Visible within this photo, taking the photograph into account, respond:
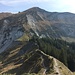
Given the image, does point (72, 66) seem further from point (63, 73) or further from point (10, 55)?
point (10, 55)

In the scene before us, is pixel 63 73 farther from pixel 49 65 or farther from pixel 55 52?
pixel 55 52

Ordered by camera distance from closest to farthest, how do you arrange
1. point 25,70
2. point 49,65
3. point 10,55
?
point 49,65 → point 25,70 → point 10,55

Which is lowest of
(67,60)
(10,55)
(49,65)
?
(10,55)

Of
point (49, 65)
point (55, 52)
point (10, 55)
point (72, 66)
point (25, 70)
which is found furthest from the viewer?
point (10, 55)

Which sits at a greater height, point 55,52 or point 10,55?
point 55,52

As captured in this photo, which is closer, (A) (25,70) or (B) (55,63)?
(B) (55,63)

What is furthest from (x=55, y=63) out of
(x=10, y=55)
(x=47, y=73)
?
(x=10, y=55)

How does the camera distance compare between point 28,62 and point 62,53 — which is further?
point 62,53

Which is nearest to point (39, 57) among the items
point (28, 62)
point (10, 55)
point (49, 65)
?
point (28, 62)

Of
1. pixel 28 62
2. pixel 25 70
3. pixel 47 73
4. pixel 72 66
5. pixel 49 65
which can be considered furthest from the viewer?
pixel 72 66
